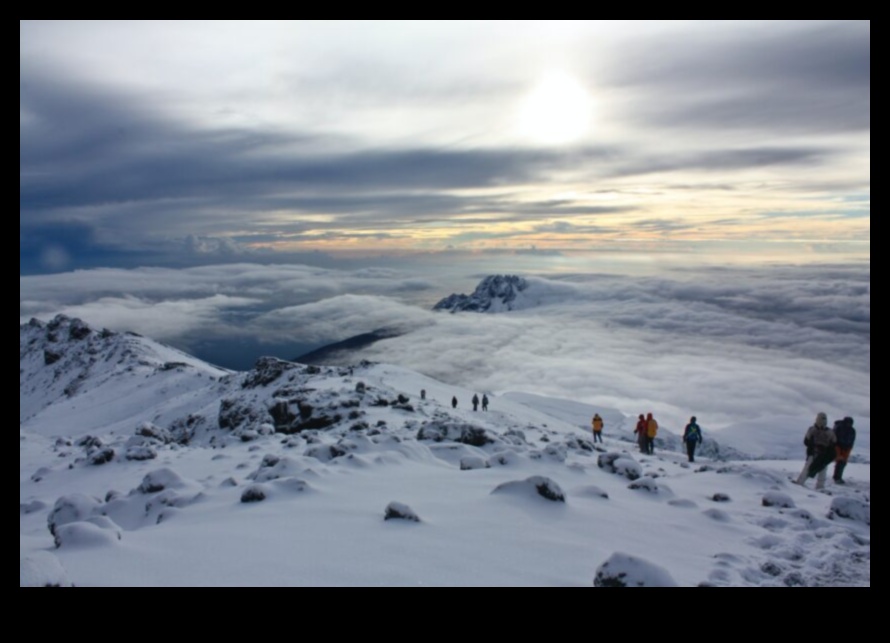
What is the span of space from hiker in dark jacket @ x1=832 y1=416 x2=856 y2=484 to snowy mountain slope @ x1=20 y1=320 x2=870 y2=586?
1.74ft

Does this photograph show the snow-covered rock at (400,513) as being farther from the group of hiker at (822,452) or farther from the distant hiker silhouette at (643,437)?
the distant hiker silhouette at (643,437)

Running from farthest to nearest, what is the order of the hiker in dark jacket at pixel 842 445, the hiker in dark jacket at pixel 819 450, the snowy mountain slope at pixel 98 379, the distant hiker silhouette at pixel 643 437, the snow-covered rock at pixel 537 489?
1. the snowy mountain slope at pixel 98 379
2. the distant hiker silhouette at pixel 643 437
3. the hiker in dark jacket at pixel 842 445
4. the hiker in dark jacket at pixel 819 450
5. the snow-covered rock at pixel 537 489

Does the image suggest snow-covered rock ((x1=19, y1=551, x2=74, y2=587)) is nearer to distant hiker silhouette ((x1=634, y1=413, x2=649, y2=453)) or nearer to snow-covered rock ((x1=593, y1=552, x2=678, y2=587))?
snow-covered rock ((x1=593, y1=552, x2=678, y2=587))

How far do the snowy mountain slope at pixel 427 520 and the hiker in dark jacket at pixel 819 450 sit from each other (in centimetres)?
56

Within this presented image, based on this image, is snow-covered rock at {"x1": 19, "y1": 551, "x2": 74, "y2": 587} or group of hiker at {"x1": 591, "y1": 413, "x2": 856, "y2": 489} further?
group of hiker at {"x1": 591, "y1": 413, "x2": 856, "y2": 489}

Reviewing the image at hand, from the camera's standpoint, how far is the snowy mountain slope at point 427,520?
6000mm

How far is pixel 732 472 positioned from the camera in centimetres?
1309

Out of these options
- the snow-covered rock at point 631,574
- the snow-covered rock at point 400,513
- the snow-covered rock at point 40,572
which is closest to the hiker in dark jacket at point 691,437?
the snow-covered rock at point 400,513

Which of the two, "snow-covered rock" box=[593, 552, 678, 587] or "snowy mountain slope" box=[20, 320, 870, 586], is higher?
"snow-covered rock" box=[593, 552, 678, 587]

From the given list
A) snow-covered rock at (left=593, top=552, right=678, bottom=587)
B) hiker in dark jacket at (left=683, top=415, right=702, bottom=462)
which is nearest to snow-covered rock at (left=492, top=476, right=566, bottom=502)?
snow-covered rock at (left=593, top=552, right=678, bottom=587)

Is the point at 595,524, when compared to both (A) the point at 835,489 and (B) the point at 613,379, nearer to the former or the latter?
(A) the point at 835,489

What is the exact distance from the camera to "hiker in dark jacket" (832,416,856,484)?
44.7 ft
